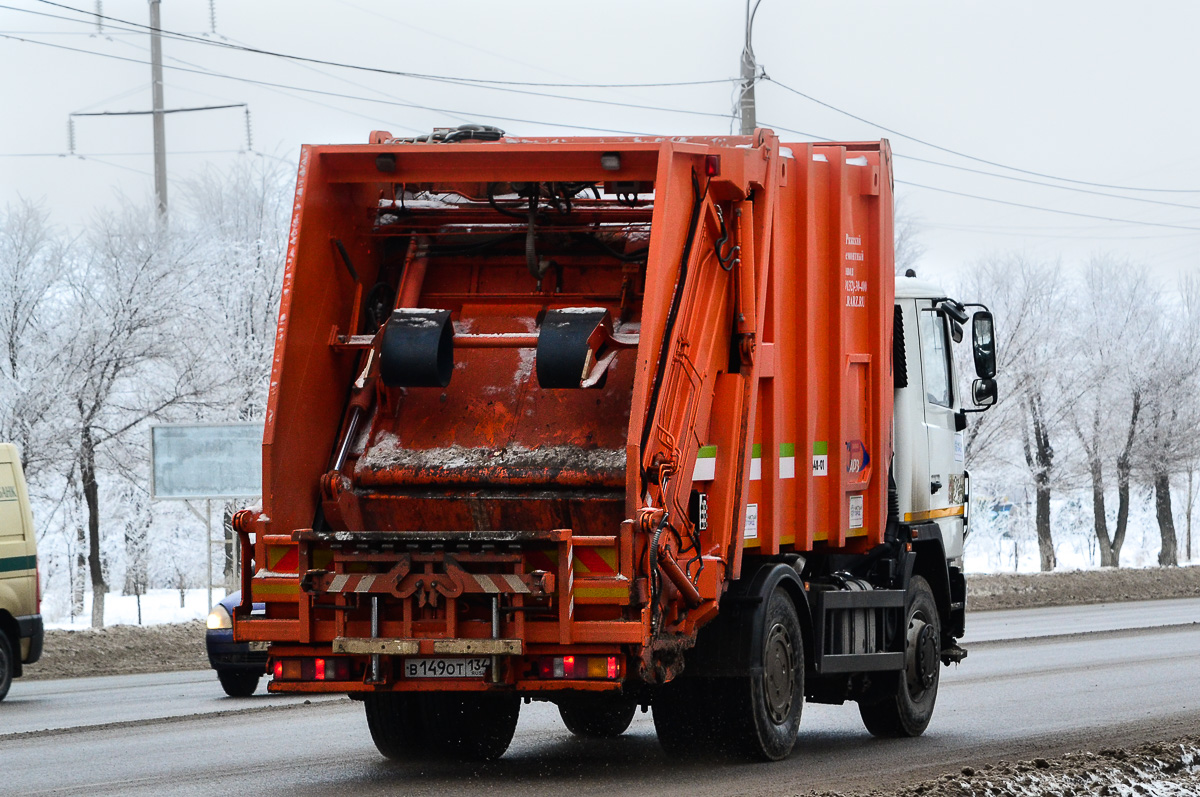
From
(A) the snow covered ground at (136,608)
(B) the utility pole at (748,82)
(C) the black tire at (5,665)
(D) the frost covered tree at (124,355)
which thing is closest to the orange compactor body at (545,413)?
(C) the black tire at (5,665)

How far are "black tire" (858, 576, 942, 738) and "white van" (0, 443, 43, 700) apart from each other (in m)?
7.73

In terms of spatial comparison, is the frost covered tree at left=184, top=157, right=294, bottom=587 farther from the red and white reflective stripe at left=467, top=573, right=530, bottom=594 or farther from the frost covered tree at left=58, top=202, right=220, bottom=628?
the red and white reflective stripe at left=467, top=573, right=530, bottom=594

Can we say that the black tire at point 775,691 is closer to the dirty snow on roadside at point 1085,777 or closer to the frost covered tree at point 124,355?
the dirty snow on roadside at point 1085,777

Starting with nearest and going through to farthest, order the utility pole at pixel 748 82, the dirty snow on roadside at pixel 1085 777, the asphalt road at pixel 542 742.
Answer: the dirty snow on roadside at pixel 1085 777
the asphalt road at pixel 542 742
the utility pole at pixel 748 82

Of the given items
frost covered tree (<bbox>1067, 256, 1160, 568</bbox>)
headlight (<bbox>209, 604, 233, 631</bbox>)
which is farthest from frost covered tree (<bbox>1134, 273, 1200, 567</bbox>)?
headlight (<bbox>209, 604, 233, 631</bbox>)

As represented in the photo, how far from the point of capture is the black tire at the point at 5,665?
14.7 m

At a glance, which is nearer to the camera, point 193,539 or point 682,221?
point 682,221

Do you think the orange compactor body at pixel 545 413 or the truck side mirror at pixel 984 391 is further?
the truck side mirror at pixel 984 391

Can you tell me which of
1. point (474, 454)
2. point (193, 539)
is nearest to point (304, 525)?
point (474, 454)

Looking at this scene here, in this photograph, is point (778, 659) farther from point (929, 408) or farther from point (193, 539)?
point (193, 539)

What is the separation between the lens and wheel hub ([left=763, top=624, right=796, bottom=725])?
915 cm

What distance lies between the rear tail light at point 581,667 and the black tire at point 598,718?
2.15 metres

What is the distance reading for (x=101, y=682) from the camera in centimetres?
1741

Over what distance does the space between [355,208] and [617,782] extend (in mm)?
3379
